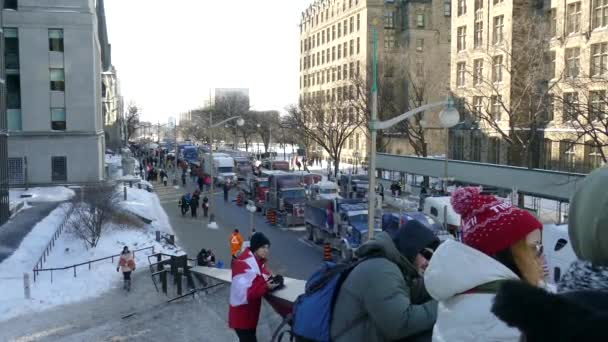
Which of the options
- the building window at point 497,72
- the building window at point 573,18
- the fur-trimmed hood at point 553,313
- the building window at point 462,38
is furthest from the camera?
the building window at point 462,38

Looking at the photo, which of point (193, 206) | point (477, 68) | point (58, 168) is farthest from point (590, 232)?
point (477, 68)

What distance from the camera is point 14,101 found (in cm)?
4731

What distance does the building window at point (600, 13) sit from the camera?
39.8 meters

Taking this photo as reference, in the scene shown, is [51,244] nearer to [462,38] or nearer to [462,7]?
[462,38]

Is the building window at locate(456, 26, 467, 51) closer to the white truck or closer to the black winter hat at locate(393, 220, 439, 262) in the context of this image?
the white truck

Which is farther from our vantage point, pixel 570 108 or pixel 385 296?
pixel 570 108

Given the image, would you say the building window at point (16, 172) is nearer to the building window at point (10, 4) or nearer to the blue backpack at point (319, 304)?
the building window at point (10, 4)

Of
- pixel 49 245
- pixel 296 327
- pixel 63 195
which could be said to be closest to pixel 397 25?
pixel 63 195

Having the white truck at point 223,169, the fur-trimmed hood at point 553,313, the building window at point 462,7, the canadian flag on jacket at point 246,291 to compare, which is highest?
the building window at point 462,7

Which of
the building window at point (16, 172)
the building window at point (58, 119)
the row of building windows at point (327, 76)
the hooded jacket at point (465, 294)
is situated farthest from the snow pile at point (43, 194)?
the row of building windows at point (327, 76)

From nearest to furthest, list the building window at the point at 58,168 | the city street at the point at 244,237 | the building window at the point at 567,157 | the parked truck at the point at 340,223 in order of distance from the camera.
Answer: the city street at the point at 244,237 < the parked truck at the point at 340,223 < the building window at the point at 567,157 < the building window at the point at 58,168

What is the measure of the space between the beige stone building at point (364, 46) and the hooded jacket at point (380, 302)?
180 feet

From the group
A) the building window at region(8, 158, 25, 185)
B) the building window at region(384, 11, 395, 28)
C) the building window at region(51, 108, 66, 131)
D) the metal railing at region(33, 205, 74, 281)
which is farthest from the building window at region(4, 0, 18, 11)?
the building window at region(384, 11, 395, 28)

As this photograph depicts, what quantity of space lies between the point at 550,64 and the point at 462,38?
53.7 ft
